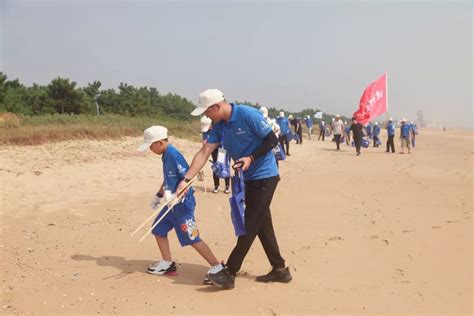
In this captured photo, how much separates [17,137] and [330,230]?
1074 cm

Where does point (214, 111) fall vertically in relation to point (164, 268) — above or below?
above

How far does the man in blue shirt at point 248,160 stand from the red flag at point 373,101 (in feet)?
57.0

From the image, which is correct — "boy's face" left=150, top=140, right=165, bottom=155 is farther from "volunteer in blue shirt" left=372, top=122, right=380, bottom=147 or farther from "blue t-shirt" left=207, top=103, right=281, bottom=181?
"volunteer in blue shirt" left=372, top=122, right=380, bottom=147

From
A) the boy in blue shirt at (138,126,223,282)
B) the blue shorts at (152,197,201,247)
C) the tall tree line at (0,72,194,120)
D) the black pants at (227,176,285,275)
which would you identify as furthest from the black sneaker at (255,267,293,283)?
the tall tree line at (0,72,194,120)

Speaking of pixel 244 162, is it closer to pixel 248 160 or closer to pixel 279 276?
pixel 248 160

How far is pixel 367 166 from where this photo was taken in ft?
52.6

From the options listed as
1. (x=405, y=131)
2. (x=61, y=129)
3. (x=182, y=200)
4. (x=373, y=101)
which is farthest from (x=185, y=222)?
(x=405, y=131)

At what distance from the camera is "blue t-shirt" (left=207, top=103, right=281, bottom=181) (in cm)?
450

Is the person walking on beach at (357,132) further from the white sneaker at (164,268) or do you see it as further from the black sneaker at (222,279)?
the black sneaker at (222,279)

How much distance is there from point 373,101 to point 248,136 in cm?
1814

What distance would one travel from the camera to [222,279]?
14.9 ft

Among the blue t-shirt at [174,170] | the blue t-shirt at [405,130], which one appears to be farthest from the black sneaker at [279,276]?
the blue t-shirt at [405,130]

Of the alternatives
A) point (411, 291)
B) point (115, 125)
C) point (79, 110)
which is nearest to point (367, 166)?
point (115, 125)

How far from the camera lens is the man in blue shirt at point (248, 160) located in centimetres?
449
